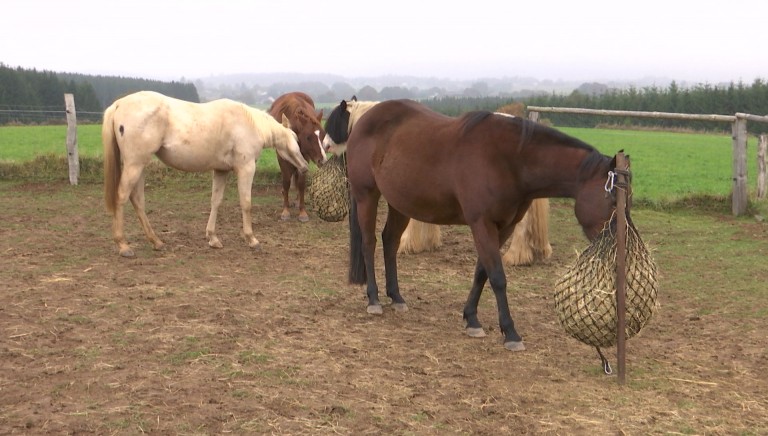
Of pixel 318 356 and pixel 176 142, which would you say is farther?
pixel 176 142

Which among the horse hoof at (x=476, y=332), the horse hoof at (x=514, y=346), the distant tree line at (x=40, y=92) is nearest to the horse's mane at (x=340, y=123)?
the horse hoof at (x=476, y=332)

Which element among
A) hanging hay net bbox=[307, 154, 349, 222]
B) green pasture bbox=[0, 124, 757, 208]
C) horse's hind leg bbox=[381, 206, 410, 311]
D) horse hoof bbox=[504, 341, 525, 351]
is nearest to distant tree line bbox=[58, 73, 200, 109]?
green pasture bbox=[0, 124, 757, 208]

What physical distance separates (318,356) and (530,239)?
3719 millimetres

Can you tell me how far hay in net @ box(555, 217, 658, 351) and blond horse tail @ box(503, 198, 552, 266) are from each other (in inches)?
136

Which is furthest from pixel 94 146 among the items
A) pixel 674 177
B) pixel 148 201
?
pixel 674 177

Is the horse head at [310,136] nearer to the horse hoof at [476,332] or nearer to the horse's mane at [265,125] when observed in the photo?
the horse's mane at [265,125]

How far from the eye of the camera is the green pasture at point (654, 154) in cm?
1348

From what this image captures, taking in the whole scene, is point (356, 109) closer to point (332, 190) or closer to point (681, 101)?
point (332, 190)

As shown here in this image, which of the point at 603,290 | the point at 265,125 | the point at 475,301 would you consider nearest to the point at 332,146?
the point at 265,125

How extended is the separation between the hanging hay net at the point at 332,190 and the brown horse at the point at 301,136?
1336 mm

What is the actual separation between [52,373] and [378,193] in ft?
9.33

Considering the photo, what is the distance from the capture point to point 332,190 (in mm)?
7992

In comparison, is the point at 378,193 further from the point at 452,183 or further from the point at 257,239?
the point at 257,239

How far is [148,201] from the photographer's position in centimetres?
1177
